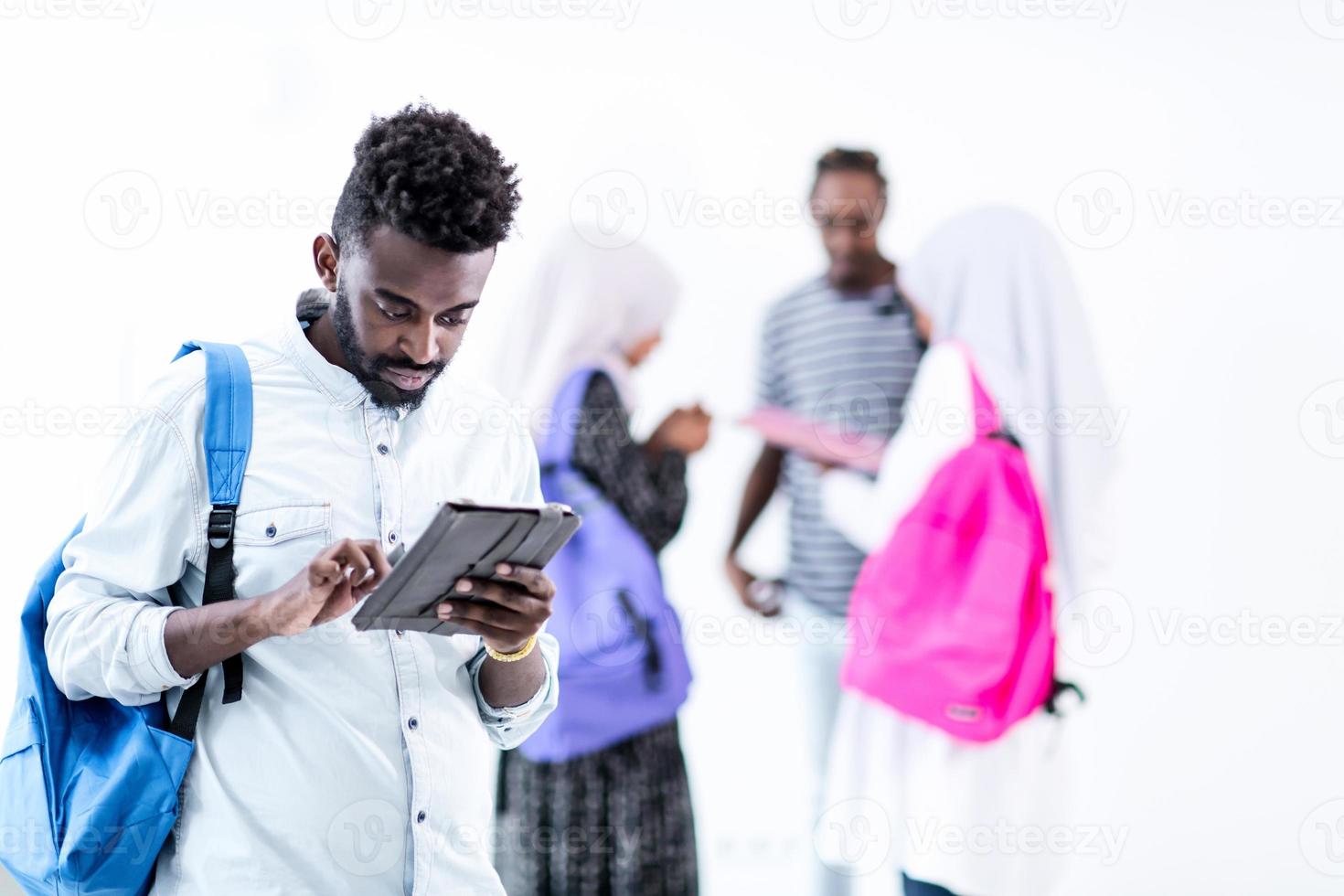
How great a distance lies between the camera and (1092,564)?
312 centimetres

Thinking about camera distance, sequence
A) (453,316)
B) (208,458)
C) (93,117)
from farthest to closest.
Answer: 1. (93,117)
2. (453,316)
3. (208,458)

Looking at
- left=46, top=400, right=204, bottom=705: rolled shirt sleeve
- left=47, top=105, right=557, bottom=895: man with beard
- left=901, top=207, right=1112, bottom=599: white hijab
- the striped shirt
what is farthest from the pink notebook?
left=46, top=400, right=204, bottom=705: rolled shirt sleeve

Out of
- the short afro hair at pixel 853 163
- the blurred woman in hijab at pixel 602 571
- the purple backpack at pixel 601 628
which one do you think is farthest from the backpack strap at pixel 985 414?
the purple backpack at pixel 601 628

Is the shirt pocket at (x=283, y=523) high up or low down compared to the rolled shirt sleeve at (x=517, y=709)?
up

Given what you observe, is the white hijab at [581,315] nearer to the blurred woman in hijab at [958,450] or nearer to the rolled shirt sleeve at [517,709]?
the blurred woman in hijab at [958,450]

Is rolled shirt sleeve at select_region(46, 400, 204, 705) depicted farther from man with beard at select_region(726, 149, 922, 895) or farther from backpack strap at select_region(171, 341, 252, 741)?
man with beard at select_region(726, 149, 922, 895)

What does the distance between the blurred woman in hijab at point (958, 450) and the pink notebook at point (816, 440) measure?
4 cm

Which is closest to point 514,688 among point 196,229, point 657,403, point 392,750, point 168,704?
point 392,750

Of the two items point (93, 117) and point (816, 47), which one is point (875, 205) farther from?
point (93, 117)

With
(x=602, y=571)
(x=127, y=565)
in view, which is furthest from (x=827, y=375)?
(x=127, y=565)

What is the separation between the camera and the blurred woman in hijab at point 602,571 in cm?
296

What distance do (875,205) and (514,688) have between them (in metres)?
2.13

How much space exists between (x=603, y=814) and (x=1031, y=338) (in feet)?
5.44

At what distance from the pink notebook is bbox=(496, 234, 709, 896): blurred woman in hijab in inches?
6.4
